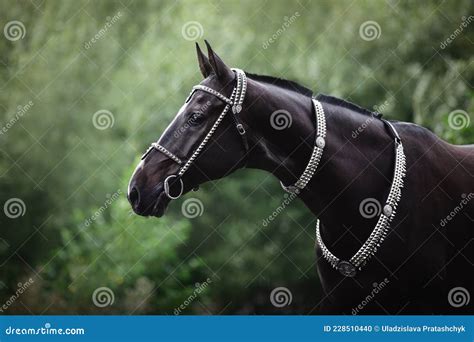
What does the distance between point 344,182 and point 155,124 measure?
778 cm

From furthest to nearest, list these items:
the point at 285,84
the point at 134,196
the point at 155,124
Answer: the point at 155,124 → the point at 285,84 → the point at 134,196

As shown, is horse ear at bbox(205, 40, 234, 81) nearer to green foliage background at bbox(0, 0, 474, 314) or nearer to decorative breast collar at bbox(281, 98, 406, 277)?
decorative breast collar at bbox(281, 98, 406, 277)

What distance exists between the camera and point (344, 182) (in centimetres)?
448

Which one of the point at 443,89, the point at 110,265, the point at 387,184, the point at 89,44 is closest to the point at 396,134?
the point at 387,184

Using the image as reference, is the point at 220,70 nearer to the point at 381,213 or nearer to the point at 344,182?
the point at 344,182

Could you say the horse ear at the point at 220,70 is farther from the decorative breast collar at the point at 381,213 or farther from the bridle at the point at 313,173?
the decorative breast collar at the point at 381,213

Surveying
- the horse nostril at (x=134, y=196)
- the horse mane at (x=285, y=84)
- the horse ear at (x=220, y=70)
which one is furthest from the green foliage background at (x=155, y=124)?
the horse nostril at (x=134, y=196)

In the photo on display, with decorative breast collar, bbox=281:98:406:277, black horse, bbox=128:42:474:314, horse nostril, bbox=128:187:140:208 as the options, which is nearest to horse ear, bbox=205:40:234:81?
black horse, bbox=128:42:474:314

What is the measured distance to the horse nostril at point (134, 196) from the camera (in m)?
4.34

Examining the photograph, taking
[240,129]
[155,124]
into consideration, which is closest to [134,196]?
[240,129]

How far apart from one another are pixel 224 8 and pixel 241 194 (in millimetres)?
3051

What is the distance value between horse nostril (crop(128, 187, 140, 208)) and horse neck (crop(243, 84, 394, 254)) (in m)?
0.76

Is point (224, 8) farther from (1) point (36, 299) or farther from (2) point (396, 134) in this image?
(2) point (396, 134)
